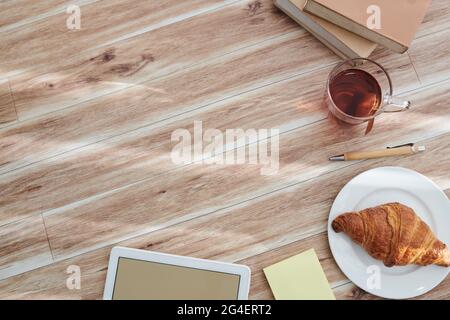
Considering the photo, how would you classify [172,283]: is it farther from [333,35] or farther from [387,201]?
[333,35]

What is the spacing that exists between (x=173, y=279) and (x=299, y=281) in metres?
0.24

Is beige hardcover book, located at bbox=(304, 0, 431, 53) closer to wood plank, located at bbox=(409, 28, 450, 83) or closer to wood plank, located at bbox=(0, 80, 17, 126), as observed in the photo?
wood plank, located at bbox=(409, 28, 450, 83)

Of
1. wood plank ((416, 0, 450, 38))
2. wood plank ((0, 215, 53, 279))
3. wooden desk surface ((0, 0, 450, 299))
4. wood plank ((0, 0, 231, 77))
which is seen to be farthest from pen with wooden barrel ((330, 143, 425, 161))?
wood plank ((0, 215, 53, 279))

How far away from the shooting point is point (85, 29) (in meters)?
1.09

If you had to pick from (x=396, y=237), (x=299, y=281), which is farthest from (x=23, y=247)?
(x=396, y=237)

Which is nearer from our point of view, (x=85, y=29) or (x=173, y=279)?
(x=173, y=279)

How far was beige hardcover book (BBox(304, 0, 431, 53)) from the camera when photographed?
100 cm

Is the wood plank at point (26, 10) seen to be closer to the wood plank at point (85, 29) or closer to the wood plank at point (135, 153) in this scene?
the wood plank at point (85, 29)

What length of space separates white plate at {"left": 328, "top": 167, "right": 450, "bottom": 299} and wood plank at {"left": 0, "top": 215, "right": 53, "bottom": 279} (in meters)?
0.56

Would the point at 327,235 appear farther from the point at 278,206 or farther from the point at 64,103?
the point at 64,103

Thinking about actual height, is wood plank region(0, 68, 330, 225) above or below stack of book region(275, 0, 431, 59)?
below

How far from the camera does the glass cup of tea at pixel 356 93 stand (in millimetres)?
1015

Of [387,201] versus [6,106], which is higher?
[6,106]
